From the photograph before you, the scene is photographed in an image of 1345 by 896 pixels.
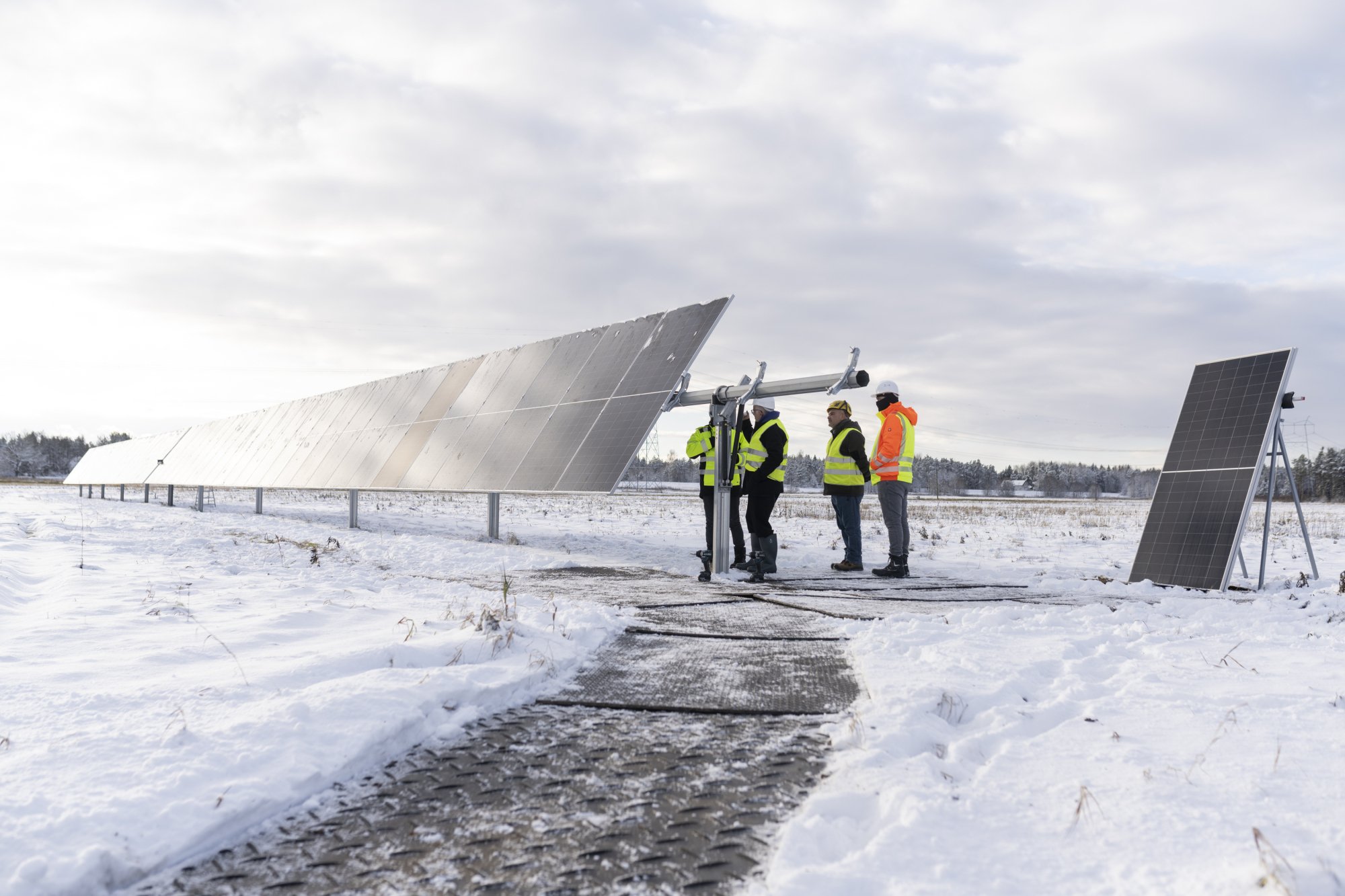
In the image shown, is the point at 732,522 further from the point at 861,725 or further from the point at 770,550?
the point at 861,725

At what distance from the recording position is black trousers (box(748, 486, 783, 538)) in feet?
27.8

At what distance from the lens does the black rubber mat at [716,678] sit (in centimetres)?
322

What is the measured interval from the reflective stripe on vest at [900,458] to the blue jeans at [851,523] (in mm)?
522

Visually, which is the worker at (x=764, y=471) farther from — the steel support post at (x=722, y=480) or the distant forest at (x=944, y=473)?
the distant forest at (x=944, y=473)

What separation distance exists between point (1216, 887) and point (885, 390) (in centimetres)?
758

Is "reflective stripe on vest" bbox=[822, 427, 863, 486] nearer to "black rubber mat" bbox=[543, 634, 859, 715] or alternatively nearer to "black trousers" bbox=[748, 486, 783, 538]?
"black trousers" bbox=[748, 486, 783, 538]

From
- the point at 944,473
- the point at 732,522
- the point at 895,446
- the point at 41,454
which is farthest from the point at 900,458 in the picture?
the point at 41,454

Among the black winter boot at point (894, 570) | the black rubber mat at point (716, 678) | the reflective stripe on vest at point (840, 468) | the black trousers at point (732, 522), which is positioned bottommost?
the black winter boot at point (894, 570)

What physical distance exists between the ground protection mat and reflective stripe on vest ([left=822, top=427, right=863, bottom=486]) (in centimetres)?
626

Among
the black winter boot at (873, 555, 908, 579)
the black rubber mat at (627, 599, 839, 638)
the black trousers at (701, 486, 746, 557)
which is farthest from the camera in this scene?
the black trousers at (701, 486, 746, 557)

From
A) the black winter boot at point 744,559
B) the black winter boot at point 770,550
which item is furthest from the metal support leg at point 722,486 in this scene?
the black winter boot at point 770,550

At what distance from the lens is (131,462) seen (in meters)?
34.7

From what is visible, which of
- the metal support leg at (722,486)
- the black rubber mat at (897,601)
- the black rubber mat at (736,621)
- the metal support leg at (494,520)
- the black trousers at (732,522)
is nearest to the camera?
the black rubber mat at (736,621)

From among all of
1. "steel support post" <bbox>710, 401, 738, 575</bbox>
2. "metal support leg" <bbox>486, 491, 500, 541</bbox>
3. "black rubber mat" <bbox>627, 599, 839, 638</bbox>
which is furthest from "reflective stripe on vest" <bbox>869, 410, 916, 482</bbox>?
"metal support leg" <bbox>486, 491, 500, 541</bbox>
